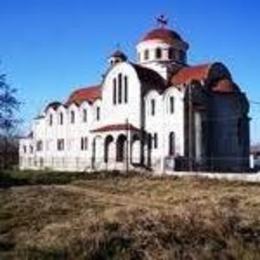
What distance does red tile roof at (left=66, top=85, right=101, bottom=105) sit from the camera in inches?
2611

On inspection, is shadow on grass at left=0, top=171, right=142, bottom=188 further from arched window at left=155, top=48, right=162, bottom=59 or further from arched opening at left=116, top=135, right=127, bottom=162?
arched window at left=155, top=48, right=162, bottom=59

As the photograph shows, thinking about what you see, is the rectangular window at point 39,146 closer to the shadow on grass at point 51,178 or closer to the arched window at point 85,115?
the arched window at point 85,115

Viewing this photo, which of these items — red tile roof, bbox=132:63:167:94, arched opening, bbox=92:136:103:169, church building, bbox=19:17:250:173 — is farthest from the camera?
arched opening, bbox=92:136:103:169

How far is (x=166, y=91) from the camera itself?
5588 cm

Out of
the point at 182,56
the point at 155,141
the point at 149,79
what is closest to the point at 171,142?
the point at 155,141

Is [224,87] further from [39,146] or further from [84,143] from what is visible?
[39,146]

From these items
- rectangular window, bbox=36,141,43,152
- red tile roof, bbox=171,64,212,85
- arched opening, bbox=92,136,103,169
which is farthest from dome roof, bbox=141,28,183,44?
rectangular window, bbox=36,141,43,152

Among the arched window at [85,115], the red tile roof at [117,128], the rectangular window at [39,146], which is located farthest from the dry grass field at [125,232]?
the rectangular window at [39,146]

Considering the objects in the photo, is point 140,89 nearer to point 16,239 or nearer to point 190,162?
point 190,162

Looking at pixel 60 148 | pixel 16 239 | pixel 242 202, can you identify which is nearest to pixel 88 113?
pixel 60 148

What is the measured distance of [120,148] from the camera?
2330 inches

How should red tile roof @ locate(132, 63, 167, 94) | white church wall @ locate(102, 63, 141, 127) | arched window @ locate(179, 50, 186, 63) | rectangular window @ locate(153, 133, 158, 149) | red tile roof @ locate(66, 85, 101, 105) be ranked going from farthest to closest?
red tile roof @ locate(66, 85, 101, 105) < arched window @ locate(179, 50, 186, 63) < red tile roof @ locate(132, 63, 167, 94) < white church wall @ locate(102, 63, 141, 127) < rectangular window @ locate(153, 133, 158, 149)

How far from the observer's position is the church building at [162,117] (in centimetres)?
5478

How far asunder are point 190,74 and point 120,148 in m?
9.18
